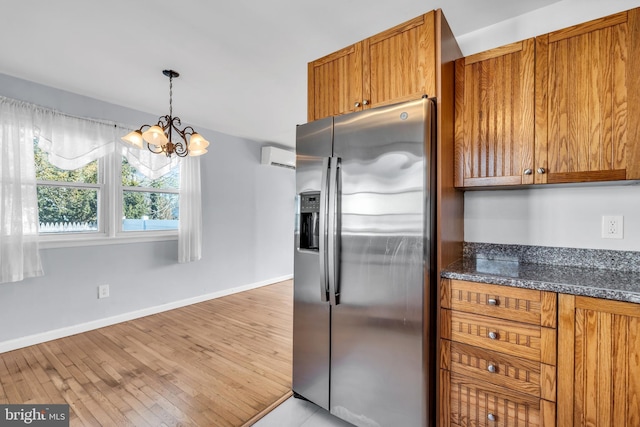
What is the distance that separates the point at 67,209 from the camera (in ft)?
10.0

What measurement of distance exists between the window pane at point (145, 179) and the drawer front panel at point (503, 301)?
3596 mm

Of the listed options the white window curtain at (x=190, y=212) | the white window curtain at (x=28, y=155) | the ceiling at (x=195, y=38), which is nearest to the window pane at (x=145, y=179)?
the white window curtain at (x=190, y=212)

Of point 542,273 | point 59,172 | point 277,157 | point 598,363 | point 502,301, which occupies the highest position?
point 277,157

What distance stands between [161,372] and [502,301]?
95.7 inches

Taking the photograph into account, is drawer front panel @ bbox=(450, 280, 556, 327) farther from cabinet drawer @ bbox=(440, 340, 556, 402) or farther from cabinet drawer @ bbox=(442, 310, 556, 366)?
cabinet drawer @ bbox=(440, 340, 556, 402)

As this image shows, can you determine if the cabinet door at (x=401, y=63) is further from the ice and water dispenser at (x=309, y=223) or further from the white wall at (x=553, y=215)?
the white wall at (x=553, y=215)

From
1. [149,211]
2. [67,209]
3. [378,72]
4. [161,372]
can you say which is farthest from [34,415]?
[378,72]

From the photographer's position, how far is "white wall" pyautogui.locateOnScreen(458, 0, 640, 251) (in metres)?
1.59

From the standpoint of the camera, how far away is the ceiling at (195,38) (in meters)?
1.79

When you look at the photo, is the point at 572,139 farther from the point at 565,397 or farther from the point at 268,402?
the point at 268,402

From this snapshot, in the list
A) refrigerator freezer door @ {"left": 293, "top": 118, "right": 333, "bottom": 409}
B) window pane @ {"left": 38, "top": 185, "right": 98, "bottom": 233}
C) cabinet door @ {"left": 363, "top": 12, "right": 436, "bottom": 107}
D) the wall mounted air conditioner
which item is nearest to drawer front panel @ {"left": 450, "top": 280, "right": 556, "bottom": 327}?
refrigerator freezer door @ {"left": 293, "top": 118, "right": 333, "bottom": 409}

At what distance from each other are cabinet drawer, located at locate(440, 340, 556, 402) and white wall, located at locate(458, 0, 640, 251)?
778 mm

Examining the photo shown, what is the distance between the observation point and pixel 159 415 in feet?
6.05

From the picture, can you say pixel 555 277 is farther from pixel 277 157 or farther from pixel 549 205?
pixel 277 157
